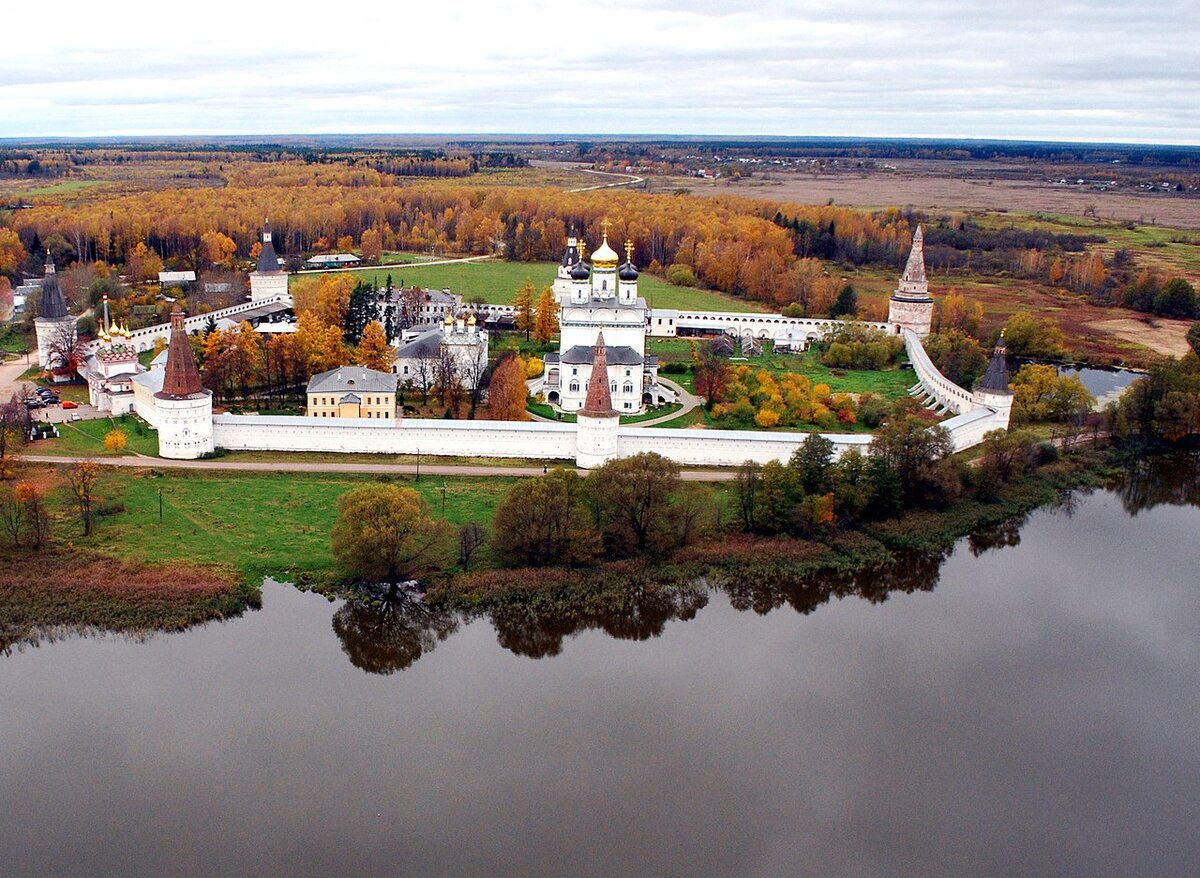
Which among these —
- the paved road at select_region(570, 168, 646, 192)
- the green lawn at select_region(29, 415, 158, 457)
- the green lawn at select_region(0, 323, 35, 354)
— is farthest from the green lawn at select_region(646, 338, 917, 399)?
the paved road at select_region(570, 168, 646, 192)

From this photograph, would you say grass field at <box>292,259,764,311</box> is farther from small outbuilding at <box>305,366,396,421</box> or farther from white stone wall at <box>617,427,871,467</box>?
white stone wall at <box>617,427,871,467</box>

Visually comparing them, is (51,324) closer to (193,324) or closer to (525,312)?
(193,324)

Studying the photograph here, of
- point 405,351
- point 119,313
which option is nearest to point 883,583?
point 405,351

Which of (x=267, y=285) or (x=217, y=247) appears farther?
(x=217, y=247)

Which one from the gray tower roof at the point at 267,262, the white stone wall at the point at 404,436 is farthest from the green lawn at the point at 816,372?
the gray tower roof at the point at 267,262

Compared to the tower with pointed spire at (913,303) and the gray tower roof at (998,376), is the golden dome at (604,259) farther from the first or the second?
the tower with pointed spire at (913,303)

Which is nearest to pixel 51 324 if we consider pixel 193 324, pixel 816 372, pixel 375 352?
pixel 193 324
